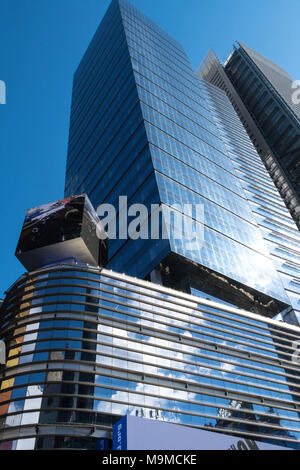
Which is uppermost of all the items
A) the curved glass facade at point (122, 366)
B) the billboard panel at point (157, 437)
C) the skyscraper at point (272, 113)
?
the skyscraper at point (272, 113)

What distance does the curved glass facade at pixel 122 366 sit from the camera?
1204 inches

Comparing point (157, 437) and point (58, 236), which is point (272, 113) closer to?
point (58, 236)

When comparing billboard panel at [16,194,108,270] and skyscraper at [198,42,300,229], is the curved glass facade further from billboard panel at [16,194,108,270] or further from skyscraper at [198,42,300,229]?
skyscraper at [198,42,300,229]

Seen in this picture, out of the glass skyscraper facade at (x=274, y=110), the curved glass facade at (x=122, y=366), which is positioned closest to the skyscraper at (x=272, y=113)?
the glass skyscraper facade at (x=274, y=110)

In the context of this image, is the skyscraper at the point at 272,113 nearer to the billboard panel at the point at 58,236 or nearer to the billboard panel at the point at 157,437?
A: the billboard panel at the point at 58,236

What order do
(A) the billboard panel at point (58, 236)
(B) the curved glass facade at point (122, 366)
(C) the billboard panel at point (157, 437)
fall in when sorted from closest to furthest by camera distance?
(C) the billboard panel at point (157, 437), (B) the curved glass facade at point (122, 366), (A) the billboard panel at point (58, 236)

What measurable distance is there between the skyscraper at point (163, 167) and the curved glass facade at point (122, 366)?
8939 millimetres

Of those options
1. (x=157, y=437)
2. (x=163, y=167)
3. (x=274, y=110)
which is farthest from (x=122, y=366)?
(x=274, y=110)

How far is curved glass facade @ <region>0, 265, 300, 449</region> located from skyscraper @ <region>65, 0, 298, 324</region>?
8.94 metres

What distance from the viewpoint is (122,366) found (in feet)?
117

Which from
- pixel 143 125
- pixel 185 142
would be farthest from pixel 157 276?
pixel 185 142

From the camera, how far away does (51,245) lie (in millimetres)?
47188

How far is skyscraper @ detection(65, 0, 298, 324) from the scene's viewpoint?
56.8m

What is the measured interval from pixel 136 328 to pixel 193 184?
3521 cm
